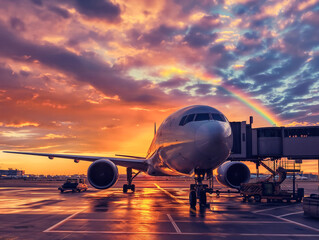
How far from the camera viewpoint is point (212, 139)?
575 inches

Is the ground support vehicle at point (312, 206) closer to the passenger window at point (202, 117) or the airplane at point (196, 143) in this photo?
the airplane at point (196, 143)

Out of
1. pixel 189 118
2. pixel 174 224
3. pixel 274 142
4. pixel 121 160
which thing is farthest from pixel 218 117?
pixel 274 142

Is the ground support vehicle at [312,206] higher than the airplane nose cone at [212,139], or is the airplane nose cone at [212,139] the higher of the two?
the airplane nose cone at [212,139]

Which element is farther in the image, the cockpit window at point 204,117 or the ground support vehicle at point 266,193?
the ground support vehicle at point 266,193

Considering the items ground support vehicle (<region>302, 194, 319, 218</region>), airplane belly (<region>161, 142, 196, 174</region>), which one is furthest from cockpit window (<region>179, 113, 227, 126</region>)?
ground support vehicle (<region>302, 194, 319, 218</region>)

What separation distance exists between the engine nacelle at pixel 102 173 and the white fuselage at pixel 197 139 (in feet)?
19.9

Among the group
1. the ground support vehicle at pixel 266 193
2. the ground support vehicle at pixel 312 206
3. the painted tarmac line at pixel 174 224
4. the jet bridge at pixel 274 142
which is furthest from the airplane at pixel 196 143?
the jet bridge at pixel 274 142

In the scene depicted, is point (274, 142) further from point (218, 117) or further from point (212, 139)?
point (212, 139)

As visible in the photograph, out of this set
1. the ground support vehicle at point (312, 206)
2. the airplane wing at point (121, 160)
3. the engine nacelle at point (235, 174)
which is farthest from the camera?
the airplane wing at point (121, 160)

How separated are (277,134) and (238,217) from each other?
1504cm

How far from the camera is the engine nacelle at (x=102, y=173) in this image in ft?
78.6

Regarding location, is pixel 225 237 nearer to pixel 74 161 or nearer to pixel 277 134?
pixel 277 134

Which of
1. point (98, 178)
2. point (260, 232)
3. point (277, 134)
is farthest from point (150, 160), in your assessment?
point (260, 232)

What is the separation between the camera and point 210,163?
51.3 ft
